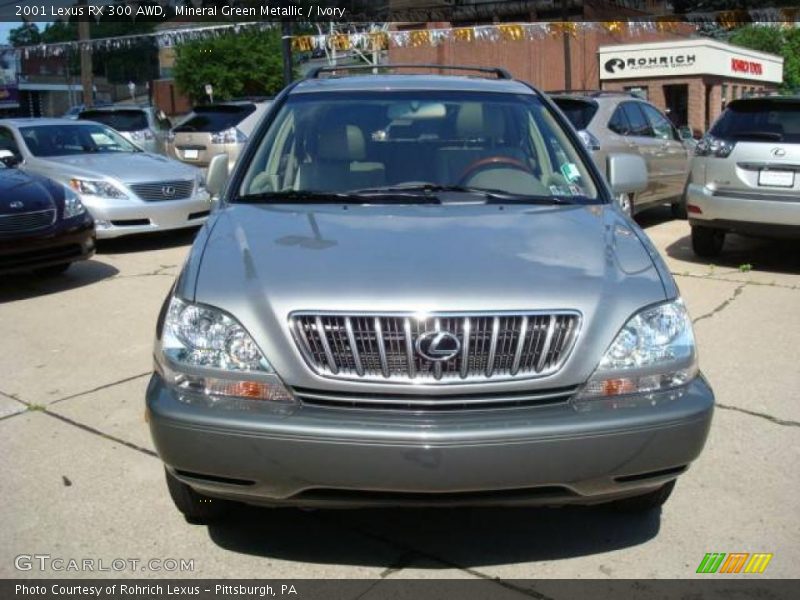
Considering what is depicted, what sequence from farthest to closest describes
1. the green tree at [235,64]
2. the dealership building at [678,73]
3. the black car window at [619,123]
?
the green tree at [235,64] < the dealership building at [678,73] < the black car window at [619,123]

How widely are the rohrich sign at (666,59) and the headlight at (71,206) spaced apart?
24.4 meters

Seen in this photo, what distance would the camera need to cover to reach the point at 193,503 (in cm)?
304

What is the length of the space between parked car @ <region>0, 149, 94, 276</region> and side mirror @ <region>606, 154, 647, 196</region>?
16.7ft

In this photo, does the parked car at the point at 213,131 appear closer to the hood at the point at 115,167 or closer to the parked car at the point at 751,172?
the hood at the point at 115,167

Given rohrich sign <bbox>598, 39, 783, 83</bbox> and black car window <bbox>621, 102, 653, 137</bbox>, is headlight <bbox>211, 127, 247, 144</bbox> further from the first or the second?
rohrich sign <bbox>598, 39, 783, 83</bbox>

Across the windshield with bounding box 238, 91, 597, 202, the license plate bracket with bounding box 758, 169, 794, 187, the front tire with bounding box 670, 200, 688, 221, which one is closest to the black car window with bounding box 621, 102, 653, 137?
the front tire with bounding box 670, 200, 688, 221

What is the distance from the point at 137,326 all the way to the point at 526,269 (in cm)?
415

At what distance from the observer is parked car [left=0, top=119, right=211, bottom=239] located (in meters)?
9.09

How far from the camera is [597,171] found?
12.5ft

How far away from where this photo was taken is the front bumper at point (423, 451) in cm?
243

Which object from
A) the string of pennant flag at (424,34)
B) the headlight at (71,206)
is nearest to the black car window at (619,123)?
the headlight at (71,206)

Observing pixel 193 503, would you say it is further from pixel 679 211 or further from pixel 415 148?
pixel 679 211

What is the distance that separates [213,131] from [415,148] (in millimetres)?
8687

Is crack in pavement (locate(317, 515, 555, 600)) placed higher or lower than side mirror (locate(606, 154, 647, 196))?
lower
